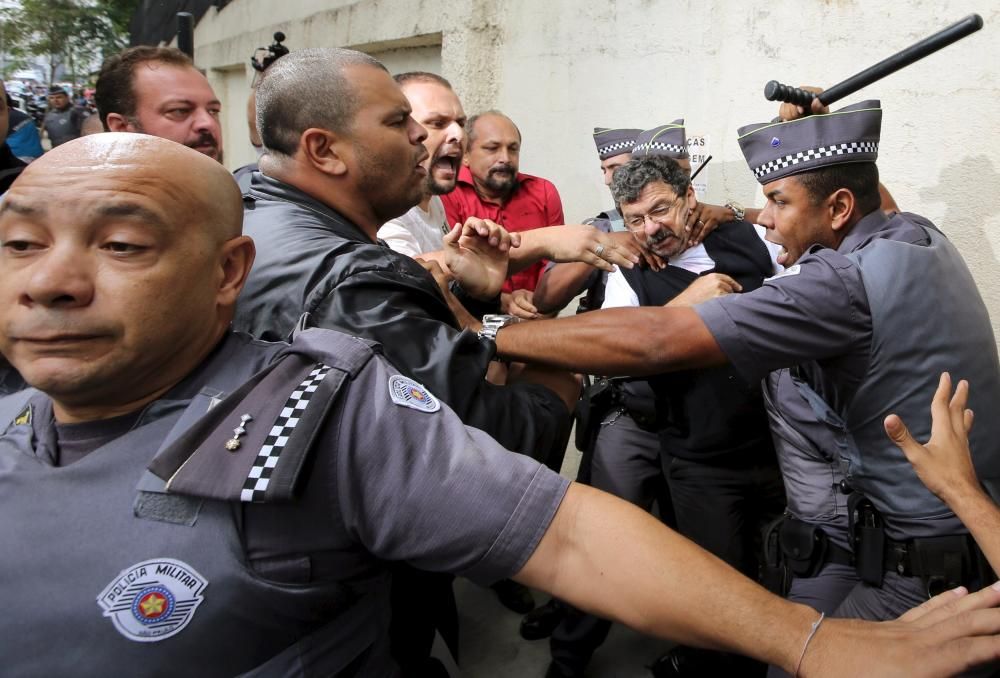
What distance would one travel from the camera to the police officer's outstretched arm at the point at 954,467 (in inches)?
55.8

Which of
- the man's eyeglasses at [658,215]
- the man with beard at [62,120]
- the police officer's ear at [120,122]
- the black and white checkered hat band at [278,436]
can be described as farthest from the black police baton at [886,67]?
the man with beard at [62,120]

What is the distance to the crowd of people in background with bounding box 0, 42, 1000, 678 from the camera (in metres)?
1.00

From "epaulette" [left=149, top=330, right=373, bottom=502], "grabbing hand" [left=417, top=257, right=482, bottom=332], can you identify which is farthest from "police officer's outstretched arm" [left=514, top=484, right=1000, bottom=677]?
"grabbing hand" [left=417, top=257, right=482, bottom=332]

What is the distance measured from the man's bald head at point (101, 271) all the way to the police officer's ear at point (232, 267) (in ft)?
0.19

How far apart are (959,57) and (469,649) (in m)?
3.07

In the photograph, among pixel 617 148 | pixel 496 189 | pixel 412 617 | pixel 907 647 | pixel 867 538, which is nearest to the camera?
pixel 907 647

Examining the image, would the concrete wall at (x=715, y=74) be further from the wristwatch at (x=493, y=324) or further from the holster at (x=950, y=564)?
the wristwatch at (x=493, y=324)

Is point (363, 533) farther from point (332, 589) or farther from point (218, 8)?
point (218, 8)

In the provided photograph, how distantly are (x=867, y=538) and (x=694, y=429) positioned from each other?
793 mm

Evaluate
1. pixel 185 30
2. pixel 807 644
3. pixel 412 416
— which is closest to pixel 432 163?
pixel 412 416

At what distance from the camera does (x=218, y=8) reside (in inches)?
435

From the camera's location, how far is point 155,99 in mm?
2957

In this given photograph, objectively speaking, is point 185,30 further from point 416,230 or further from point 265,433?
point 265,433

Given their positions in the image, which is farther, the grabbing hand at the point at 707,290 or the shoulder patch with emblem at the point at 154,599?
the grabbing hand at the point at 707,290
